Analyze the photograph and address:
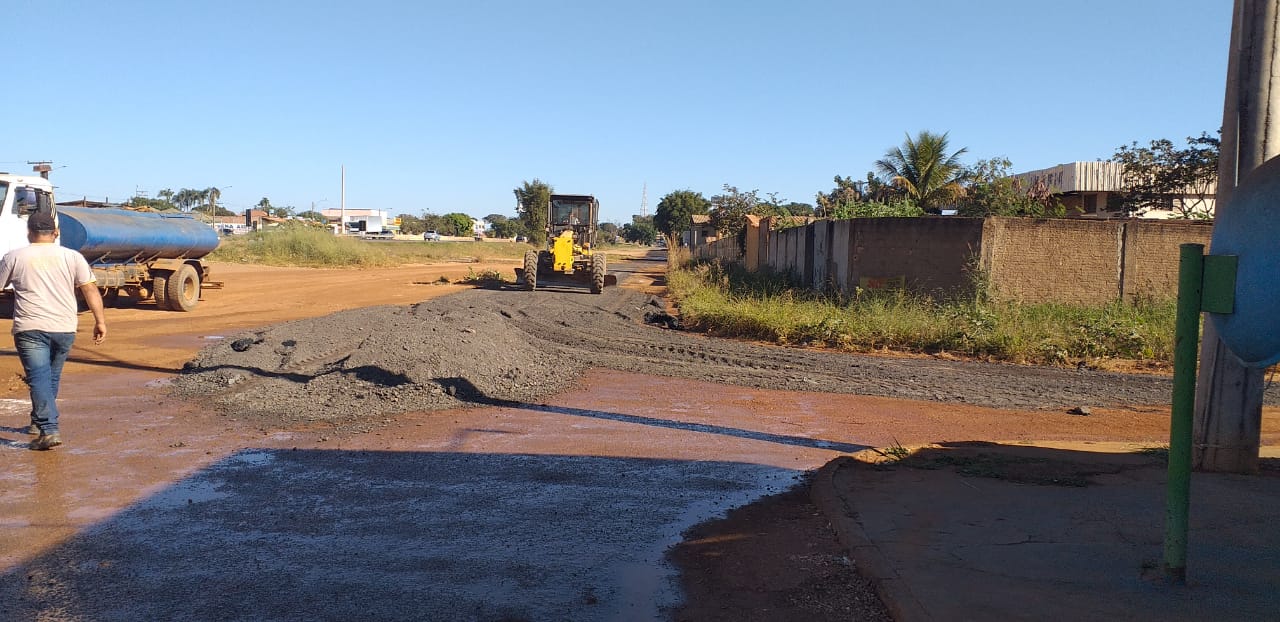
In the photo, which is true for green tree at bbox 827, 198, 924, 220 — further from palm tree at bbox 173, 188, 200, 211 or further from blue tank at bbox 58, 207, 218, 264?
palm tree at bbox 173, 188, 200, 211

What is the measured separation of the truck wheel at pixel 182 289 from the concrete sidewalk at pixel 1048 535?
1671 cm

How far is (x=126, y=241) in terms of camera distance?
17.4 m

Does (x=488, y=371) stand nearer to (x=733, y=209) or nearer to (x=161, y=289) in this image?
(x=161, y=289)

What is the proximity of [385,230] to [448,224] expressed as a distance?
9526mm

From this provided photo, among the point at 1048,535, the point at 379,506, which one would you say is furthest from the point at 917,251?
the point at 379,506

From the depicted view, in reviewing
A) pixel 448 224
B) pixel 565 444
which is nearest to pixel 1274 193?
pixel 565 444

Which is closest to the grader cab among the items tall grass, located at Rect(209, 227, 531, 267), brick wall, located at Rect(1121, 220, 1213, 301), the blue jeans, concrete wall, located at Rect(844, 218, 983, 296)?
concrete wall, located at Rect(844, 218, 983, 296)

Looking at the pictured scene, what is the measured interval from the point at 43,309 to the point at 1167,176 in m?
29.0

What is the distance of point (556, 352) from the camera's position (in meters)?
13.0

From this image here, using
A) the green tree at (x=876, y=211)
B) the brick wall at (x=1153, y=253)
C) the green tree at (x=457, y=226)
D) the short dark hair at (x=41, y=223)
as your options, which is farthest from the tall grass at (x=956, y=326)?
the green tree at (x=457, y=226)

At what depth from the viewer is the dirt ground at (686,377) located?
178 inches

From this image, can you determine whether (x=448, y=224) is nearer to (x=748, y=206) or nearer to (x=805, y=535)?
(x=748, y=206)

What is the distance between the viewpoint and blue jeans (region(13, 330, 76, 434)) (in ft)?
21.4

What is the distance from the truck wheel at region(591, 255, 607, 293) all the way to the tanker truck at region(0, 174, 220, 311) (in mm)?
9906
